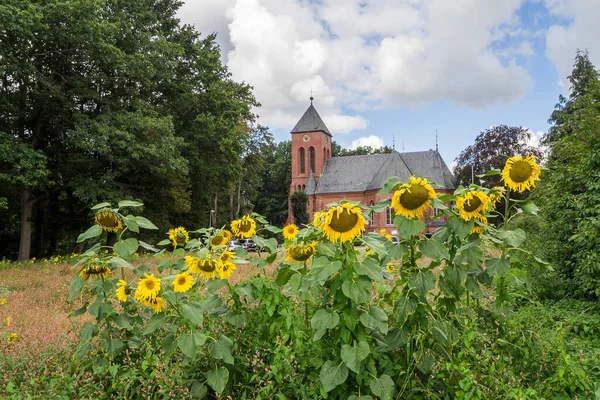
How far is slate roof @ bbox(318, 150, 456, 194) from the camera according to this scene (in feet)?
182

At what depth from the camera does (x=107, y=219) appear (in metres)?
2.93

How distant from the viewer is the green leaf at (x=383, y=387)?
2443mm

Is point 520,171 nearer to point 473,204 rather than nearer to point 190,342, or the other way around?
point 473,204

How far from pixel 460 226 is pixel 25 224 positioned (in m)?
20.8

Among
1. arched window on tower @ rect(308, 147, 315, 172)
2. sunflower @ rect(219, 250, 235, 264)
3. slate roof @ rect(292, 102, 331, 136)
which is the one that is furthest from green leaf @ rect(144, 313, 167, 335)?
slate roof @ rect(292, 102, 331, 136)

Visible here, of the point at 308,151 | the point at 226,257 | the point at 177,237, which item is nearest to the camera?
the point at 226,257

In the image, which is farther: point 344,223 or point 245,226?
point 245,226

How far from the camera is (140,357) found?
325 centimetres

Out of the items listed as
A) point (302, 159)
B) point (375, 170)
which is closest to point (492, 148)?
Result: point (375, 170)

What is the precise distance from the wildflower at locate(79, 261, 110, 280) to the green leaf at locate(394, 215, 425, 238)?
187 centimetres

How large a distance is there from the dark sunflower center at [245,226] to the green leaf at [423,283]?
1.31 m

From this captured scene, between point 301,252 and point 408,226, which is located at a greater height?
point 408,226

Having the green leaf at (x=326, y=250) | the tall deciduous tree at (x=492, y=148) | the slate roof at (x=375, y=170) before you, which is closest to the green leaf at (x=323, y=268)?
the green leaf at (x=326, y=250)

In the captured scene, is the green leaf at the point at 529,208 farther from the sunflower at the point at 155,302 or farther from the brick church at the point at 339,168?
the brick church at the point at 339,168
